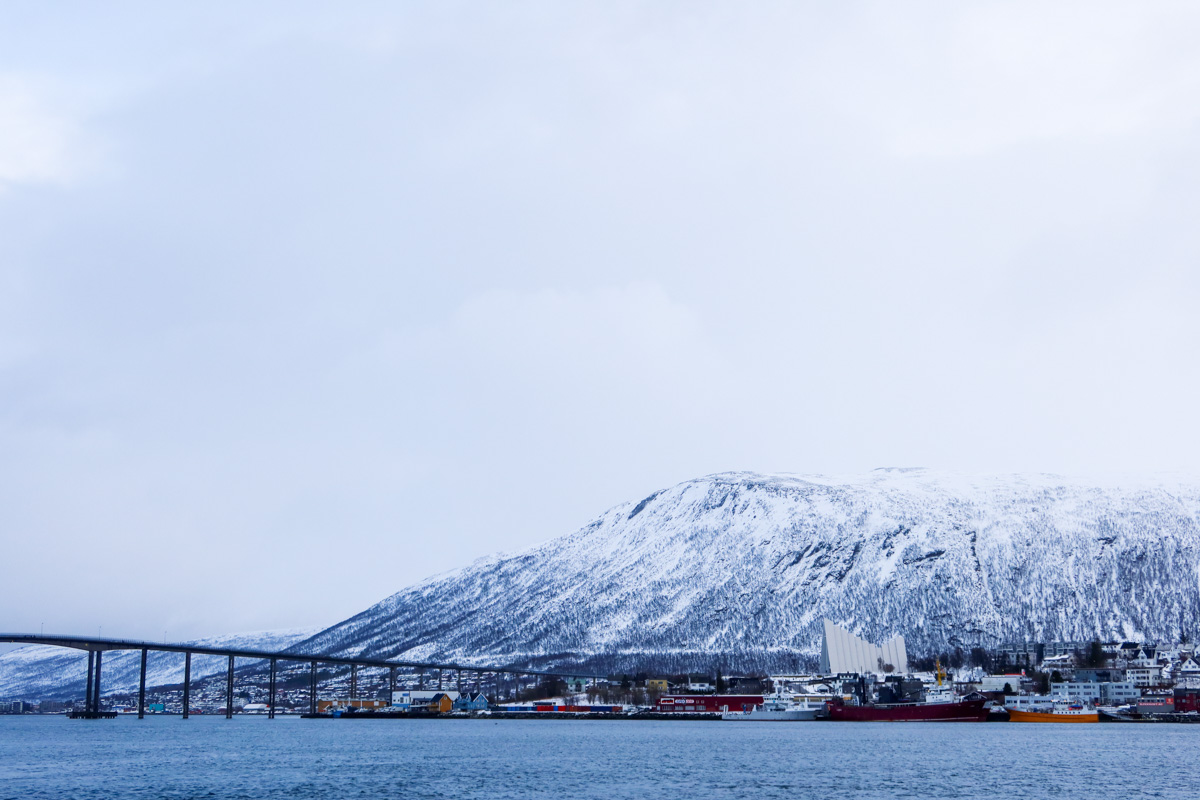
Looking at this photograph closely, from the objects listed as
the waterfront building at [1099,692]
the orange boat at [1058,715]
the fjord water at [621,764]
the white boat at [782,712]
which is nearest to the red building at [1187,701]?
the orange boat at [1058,715]

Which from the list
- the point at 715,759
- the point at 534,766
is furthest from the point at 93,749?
the point at 715,759

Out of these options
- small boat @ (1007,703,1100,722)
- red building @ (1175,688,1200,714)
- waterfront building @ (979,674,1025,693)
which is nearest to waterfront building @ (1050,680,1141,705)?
waterfront building @ (979,674,1025,693)

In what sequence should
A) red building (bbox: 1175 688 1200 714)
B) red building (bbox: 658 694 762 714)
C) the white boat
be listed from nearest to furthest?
red building (bbox: 1175 688 1200 714) → the white boat → red building (bbox: 658 694 762 714)

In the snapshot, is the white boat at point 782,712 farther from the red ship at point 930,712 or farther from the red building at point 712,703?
the red ship at point 930,712

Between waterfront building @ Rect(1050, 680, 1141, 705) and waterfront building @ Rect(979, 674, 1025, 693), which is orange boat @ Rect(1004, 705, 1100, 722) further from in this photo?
waterfront building @ Rect(979, 674, 1025, 693)

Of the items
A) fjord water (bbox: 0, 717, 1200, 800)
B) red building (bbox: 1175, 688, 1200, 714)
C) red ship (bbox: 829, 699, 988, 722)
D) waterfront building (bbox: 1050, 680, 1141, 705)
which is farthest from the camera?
waterfront building (bbox: 1050, 680, 1141, 705)

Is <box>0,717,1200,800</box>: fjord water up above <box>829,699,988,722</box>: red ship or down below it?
above
